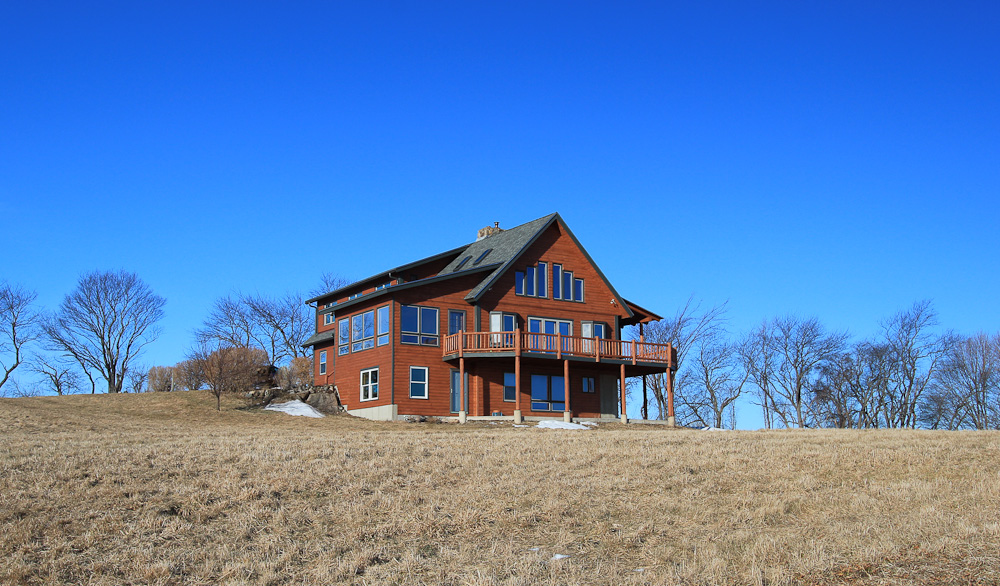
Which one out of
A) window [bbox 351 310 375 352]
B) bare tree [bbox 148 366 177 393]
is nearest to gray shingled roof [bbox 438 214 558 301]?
window [bbox 351 310 375 352]

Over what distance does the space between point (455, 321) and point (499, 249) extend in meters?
4.33

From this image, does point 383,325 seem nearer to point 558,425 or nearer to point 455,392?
point 455,392

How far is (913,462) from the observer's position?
16.9 m

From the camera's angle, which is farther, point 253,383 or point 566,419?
point 253,383

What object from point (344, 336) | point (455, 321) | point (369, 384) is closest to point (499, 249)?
point (455, 321)

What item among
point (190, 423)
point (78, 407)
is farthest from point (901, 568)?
point (78, 407)

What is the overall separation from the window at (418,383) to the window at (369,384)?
5.13 ft

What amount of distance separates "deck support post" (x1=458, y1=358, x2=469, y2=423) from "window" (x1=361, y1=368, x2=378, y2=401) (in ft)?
10.5

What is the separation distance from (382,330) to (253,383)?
8044mm

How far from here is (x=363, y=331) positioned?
34.2 metres

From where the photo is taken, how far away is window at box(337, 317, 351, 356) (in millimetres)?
35281

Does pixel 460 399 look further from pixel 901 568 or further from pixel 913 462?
pixel 901 568

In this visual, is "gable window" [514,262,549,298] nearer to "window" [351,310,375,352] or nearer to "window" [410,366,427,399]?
"window" [410,366,427,399]

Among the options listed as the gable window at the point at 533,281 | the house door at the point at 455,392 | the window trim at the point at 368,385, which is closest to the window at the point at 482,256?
the gable window at the point at 533,281
